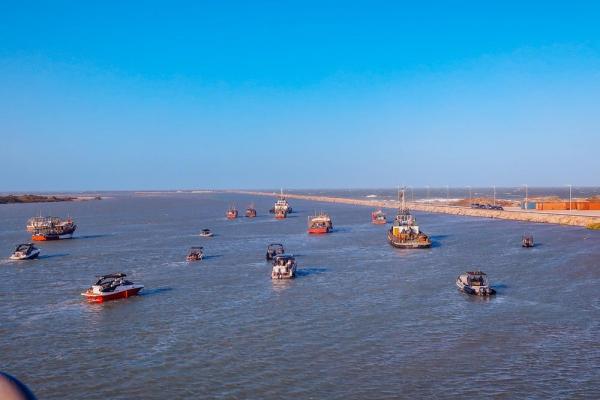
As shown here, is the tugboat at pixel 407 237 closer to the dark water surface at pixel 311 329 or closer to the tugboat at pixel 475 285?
the dark water surface at pixel 311 329

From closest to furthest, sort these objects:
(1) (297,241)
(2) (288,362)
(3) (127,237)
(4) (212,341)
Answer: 1. (2) (288,362)
2. (4) (212,341)
3. (1) (297,241)
4. (3) (127,237)

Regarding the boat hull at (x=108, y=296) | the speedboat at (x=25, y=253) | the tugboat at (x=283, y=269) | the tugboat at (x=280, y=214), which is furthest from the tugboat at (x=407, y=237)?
the tugboat at (x=280, y=214)

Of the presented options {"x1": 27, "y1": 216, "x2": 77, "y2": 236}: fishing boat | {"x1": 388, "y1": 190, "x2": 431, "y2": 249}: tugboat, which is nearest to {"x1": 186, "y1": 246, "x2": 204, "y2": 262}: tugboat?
{"x1": 388, "y1": 190, "x2": 431, "y2": 249}: tugboat

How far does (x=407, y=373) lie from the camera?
2628cm

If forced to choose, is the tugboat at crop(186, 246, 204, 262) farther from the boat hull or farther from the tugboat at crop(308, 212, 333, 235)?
the tugboat at crop(308, 212, 333, 235)

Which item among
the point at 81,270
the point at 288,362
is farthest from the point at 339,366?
the point at 81,270

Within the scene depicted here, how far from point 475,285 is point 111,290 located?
28374 mm

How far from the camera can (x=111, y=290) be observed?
4394cm

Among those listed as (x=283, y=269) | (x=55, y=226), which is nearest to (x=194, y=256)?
(x=283, y=269)

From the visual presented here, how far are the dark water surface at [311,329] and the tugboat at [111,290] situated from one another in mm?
959

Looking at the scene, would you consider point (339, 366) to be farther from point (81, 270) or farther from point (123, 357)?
point (81, 270)

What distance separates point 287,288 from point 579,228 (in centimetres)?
7357

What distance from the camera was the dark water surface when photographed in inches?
996

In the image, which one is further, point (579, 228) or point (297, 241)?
point (579, 228)
